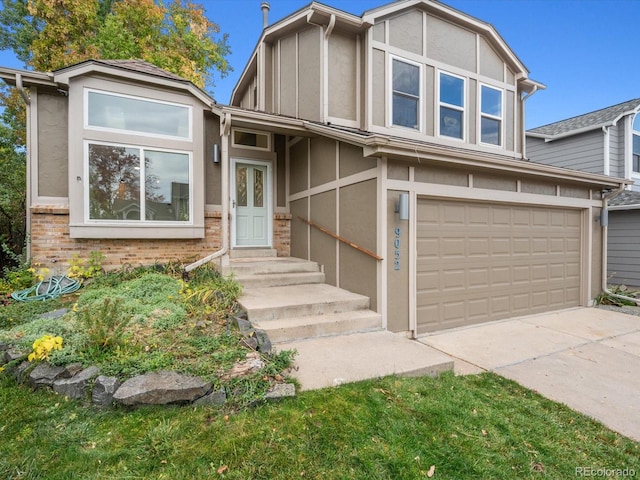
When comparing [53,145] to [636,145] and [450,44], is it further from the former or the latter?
[636,145]

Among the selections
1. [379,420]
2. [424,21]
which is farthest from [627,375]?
[424,21]

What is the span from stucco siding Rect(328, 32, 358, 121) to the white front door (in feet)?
7.20

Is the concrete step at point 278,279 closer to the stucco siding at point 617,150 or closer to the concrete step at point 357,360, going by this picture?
the concrete step at point 357,360

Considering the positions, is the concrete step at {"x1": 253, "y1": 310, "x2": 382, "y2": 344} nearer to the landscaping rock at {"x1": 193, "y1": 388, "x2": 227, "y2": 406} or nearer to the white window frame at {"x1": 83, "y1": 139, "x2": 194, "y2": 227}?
the landscaping rock at {"x1": 193, "y1": 388, "x2": 227, "y2": 406}

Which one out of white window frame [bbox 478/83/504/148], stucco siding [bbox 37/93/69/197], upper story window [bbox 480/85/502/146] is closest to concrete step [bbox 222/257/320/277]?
stucco siding [bbox 37/93/69/197]

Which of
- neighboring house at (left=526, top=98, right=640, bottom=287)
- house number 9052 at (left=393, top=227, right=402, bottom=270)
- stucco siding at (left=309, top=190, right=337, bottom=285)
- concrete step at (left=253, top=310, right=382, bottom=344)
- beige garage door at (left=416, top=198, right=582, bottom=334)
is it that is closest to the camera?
concrete step at (left=253, top=310, right=382, bottom=344)

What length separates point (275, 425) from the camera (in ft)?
8.27

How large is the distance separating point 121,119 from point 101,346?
4619 mm

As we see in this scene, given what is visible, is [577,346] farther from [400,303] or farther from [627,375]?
[400,303]

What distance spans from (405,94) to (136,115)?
220 inches

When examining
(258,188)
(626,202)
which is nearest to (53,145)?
(258,188)

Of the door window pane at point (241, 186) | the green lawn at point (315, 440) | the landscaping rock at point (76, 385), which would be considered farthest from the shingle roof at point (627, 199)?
the landscaping rock at point (76, 385)

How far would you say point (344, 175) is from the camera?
18.6 feet

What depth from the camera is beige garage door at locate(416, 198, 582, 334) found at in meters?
5.31
